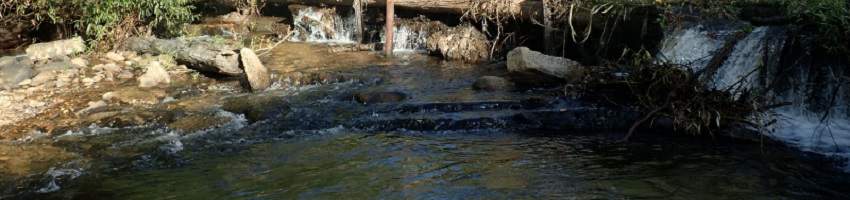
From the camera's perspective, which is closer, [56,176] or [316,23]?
[56,176]

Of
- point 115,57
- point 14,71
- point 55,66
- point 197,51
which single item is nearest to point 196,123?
point 197,51

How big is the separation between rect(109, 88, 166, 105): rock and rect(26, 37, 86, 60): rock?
8.39 ft

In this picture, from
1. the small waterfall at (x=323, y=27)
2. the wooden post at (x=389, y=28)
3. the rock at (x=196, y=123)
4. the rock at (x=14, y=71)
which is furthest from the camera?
the small waterfall at (x=323, y=27)

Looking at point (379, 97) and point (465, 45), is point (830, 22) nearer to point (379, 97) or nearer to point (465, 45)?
point (379, 97)

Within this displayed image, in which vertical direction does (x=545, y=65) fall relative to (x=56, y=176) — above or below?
above

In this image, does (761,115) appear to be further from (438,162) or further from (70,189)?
(70,189)

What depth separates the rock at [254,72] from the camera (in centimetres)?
1099

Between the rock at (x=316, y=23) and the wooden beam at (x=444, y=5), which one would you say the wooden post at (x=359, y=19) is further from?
the rock at (x=316, y=23)

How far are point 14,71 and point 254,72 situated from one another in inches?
142

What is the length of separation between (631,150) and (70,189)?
5329 millimetres

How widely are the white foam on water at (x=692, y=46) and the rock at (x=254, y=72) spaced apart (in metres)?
5.54

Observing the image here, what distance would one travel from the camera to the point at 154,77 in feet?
37.4

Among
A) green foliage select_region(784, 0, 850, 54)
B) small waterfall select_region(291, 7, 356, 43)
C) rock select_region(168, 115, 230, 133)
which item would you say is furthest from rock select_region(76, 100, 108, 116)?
green foliage select_region(784, 0, 850, 54)

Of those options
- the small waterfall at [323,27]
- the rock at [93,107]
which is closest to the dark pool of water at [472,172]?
the rock at [93,107]
